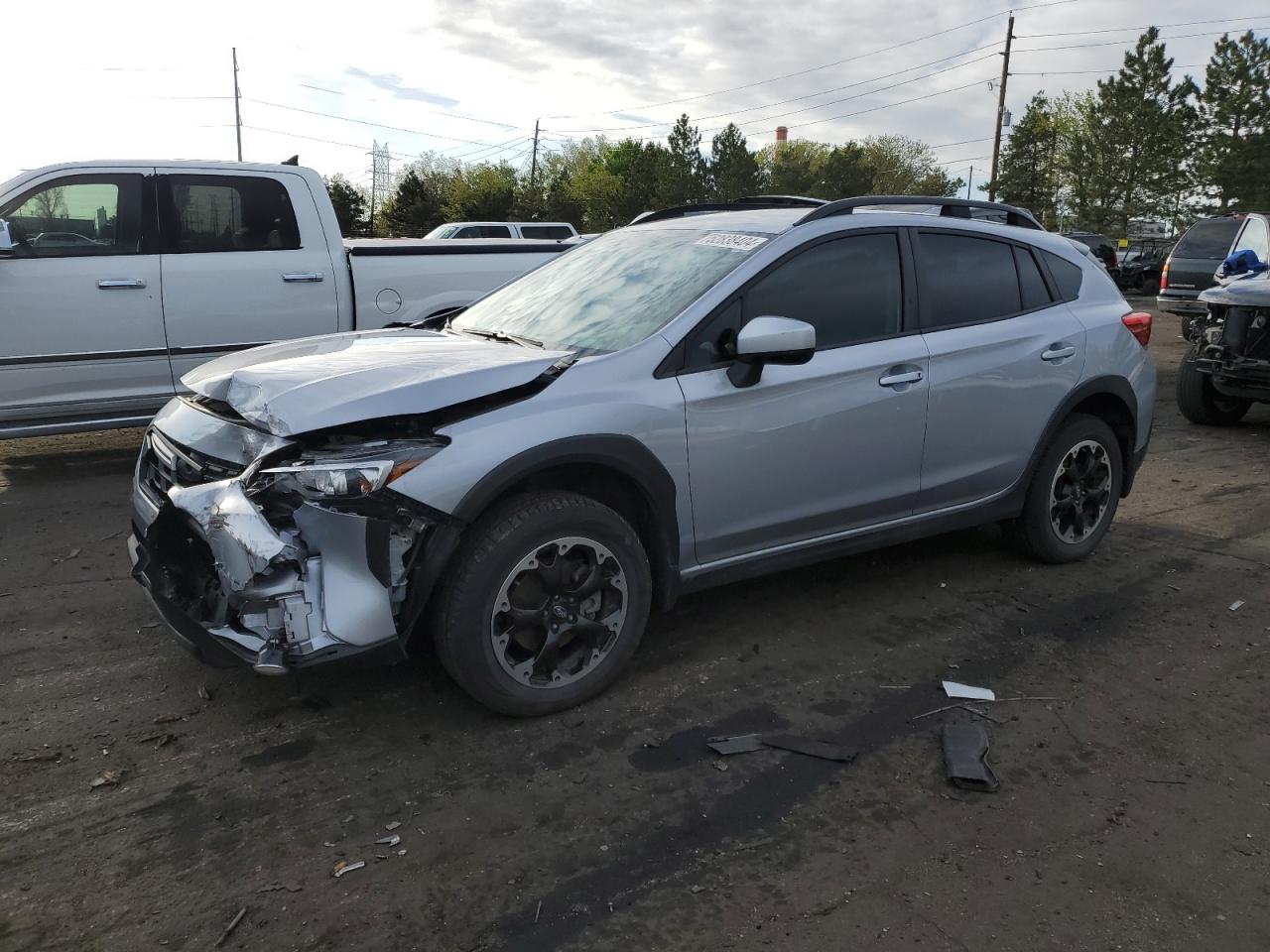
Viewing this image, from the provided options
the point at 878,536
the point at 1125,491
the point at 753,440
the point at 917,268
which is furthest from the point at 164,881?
the point at 1125,491

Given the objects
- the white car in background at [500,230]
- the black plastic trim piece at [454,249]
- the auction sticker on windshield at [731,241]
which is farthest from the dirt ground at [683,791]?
the white car in background at [500,230]

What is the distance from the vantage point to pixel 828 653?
13.1 feet

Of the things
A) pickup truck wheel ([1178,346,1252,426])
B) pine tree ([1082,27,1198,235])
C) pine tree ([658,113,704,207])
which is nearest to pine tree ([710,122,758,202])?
pine tree ([658,113,704,207])

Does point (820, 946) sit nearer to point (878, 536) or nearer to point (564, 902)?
point (564, 902)

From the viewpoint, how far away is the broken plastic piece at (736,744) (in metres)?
3.22

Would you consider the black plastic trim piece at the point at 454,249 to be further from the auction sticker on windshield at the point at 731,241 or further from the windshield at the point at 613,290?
the auction sticker on windshield at the point at 731,241

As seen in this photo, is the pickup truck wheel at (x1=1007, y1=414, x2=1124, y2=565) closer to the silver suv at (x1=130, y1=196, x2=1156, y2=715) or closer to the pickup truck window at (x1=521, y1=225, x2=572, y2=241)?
the silver suv at (x1=130, y1=196, x2=1156, y2=715)

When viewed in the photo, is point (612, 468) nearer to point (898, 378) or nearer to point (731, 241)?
point (731, 241)

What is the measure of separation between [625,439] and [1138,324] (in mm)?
3282

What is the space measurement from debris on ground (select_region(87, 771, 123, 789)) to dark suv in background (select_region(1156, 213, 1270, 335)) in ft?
51.8

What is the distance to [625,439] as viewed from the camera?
336cm

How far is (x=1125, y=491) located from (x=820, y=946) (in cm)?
379

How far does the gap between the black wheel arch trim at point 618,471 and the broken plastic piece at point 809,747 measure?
2.21 feet

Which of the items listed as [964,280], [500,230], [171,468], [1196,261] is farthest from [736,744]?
[500,230]
